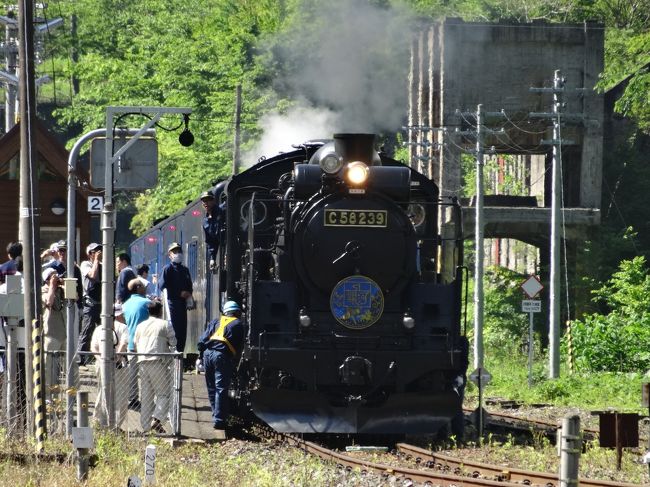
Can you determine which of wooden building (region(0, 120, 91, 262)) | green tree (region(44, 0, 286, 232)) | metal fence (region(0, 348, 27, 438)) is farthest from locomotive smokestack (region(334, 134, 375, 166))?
green tree (region(44, 0, 286, 232))

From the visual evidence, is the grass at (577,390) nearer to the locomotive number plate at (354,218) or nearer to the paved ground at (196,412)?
the paved ground at (196,412)

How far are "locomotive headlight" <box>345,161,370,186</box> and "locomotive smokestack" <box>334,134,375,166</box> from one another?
187 millimetres

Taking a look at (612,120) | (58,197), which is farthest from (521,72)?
(58,197)

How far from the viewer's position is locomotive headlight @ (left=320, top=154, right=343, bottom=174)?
1359 cm

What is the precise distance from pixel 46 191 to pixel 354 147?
15.7 meters

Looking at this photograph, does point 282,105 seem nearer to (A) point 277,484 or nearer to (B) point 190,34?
(B) point 190,34

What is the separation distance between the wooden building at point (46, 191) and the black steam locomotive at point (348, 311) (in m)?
13.8

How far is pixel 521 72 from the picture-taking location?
135 ft

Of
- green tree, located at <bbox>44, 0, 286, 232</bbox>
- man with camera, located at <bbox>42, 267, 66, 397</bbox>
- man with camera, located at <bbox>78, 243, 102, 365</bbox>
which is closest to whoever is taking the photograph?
man with camera, located at <bbox>42, 267, 66, 397</bbox>

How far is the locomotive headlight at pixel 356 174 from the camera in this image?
44.7 feet

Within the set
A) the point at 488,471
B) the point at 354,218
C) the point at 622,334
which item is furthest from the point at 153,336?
the point at 622,334

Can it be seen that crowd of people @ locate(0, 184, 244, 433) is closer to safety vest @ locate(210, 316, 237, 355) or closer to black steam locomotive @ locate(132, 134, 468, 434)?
safety vest @ locate(210, 316, 237, 355)

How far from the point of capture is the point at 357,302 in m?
13.7

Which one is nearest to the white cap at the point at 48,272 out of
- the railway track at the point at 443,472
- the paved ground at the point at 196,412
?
the paved ground at the point at 196,412
